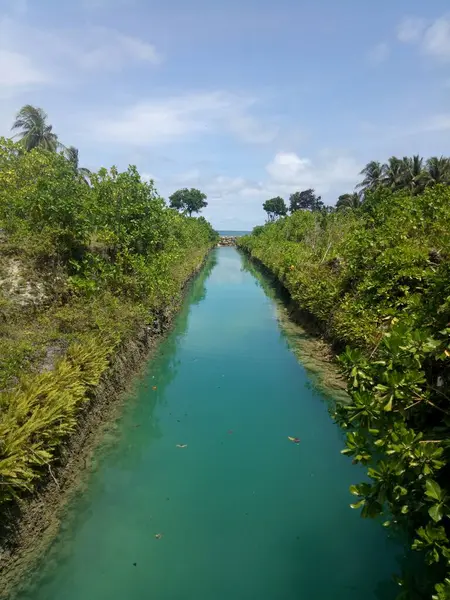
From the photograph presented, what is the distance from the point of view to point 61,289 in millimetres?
9320

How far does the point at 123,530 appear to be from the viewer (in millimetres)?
4598

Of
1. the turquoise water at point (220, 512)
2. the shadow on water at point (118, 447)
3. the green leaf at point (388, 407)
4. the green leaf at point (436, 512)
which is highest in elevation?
the green leaf at point (388, 407)

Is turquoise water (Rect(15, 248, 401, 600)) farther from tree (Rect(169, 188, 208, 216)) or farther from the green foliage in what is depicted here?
tree (Rect(169, 188, 208, 216))

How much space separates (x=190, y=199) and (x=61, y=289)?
66549mm

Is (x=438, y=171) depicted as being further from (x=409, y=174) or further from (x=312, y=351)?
(x=312, y=351)

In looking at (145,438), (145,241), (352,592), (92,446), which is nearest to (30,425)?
(92,446)

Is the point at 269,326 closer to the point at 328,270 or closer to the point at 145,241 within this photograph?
the point at 328,270

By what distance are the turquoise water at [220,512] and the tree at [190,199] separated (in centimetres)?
6804

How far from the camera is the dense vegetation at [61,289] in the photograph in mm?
4645

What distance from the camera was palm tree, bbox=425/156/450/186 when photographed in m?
32.8

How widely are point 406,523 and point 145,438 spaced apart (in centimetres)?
453

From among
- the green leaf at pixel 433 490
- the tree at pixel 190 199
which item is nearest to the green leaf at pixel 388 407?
the green leaf at pixel 433 490

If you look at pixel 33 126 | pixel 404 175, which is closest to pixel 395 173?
pixel 404 175

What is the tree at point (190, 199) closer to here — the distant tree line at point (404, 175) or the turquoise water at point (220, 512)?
the distant tree line at point (404, 175)
